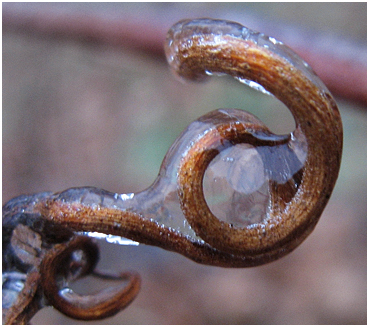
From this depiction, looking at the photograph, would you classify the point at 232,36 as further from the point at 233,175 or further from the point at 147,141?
the point at 147,141

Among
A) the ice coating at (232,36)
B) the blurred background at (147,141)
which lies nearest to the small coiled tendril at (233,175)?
the ice coating at (232,36)

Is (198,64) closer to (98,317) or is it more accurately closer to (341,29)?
(98,317)

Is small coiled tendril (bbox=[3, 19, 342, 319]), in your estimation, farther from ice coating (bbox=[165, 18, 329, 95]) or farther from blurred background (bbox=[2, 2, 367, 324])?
blurred background (bbox=[2, 2, 367, 324])

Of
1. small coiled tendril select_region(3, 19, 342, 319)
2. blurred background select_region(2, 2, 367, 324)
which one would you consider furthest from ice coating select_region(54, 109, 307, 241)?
blurred background select_region(2, 2, 367, 324)

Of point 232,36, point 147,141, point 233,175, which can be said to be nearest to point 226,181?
point 233,175

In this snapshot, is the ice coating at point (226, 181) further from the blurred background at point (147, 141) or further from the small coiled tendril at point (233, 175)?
the blurred background at point (147, 141)

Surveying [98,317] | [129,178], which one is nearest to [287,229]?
[98,317]
